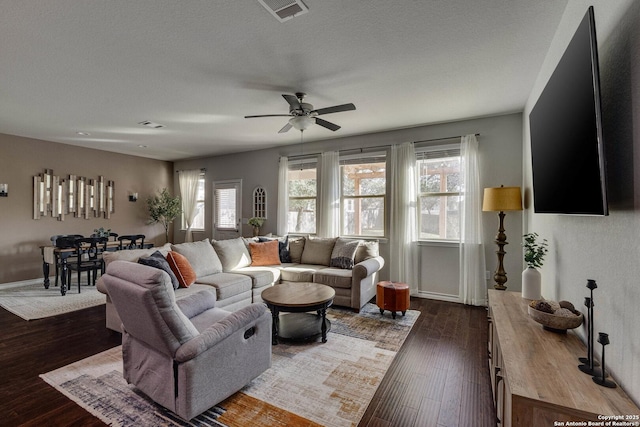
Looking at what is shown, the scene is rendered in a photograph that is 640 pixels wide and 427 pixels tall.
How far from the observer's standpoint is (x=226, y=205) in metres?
6.98

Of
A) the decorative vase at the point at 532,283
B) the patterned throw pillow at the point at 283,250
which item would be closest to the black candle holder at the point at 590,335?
the decorative vase at the point at 532,283

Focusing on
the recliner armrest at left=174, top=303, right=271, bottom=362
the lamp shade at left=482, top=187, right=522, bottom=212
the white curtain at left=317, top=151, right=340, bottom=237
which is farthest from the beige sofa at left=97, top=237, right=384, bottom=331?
the lamp shade at left=482, top=187, right=522, bottom=212

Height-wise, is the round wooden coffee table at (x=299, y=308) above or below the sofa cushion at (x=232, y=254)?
below

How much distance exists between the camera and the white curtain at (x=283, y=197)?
5.93 m

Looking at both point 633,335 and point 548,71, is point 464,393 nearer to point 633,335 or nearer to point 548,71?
point 633,335

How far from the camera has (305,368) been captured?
2.48m

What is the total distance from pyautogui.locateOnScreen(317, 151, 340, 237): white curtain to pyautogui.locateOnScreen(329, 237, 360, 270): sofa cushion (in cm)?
68

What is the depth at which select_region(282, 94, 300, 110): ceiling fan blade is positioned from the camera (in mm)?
2906

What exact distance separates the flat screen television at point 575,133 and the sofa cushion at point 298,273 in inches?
118

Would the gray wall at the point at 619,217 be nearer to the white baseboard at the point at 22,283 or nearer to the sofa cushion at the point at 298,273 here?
the sofa cushion at the point at 298,273

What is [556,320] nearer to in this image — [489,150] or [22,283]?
[489,150]

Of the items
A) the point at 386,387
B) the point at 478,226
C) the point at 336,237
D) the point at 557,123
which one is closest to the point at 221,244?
the point at 336,237

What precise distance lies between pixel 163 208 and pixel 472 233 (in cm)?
696

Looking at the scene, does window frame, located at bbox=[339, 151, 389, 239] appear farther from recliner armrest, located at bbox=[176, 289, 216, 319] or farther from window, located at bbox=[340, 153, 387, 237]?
recliner armrest, located at bbox=[176, 289, 216, 319]
